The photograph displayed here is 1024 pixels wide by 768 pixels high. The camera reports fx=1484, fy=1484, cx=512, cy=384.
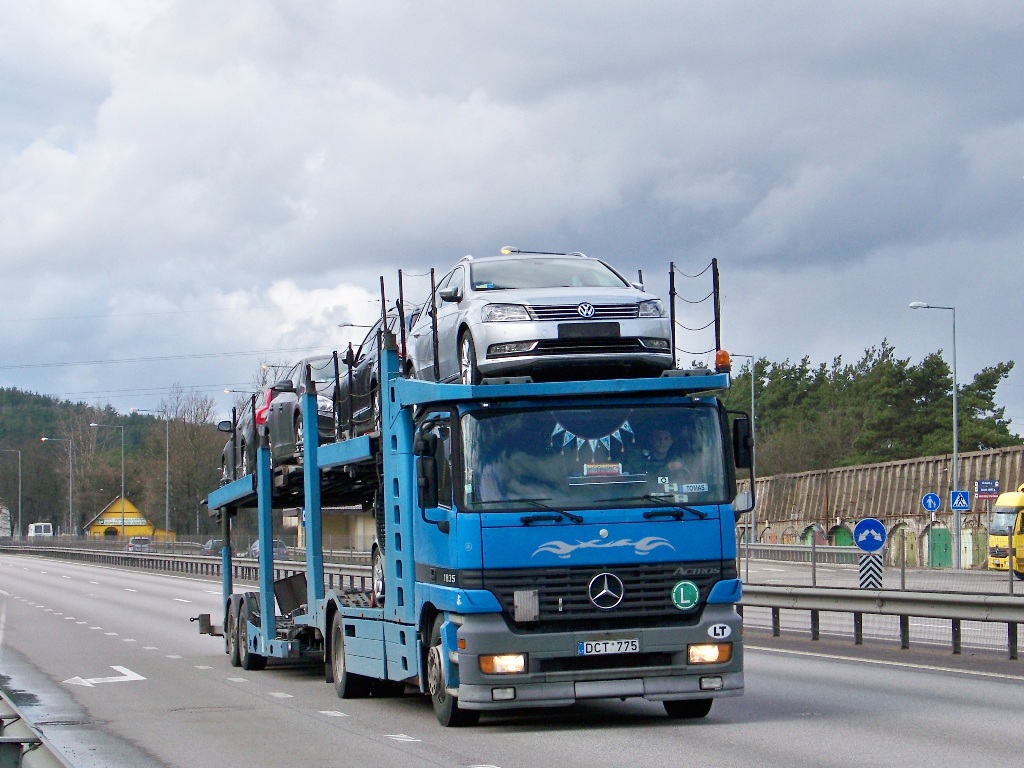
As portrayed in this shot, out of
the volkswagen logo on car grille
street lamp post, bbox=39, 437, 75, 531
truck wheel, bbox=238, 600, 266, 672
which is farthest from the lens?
street lamp post, bbox=39, 437, 75, 531

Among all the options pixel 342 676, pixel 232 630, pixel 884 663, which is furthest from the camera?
pixel 232 630

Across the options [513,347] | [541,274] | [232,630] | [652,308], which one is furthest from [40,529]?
[652,308]

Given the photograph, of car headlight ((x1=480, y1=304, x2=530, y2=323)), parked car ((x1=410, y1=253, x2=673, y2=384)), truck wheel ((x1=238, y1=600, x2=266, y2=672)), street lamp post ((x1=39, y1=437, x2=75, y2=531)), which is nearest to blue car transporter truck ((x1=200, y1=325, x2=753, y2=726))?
parked car ((x1=410, y1=253, x2=673, y2=384))

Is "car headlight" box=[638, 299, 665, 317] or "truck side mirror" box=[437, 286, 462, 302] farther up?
"truck side mirror" box=[437, 286, 462, 302]

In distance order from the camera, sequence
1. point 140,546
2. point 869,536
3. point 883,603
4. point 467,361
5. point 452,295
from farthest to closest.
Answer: point 140,546 → point 869,536 → point 883,603 → point 452,295 → point 467,361

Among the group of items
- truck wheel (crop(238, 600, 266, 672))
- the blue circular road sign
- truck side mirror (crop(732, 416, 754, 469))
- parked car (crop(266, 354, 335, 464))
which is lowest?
truck wheel (crop(238, 600, 266, 672))

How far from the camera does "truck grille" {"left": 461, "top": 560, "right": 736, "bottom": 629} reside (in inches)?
405

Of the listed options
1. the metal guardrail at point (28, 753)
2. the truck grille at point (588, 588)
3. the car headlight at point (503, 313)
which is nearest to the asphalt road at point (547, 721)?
the truck grille at point (588, 588)

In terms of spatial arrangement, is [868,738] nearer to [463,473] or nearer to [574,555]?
[574,555]

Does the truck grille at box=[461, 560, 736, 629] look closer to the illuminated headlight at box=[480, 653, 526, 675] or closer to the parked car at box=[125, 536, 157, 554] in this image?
the illuminated headlight at box=[480, 653, 526, 675]

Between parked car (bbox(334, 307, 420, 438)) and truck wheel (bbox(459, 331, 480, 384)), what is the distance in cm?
92

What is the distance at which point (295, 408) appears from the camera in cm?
1587

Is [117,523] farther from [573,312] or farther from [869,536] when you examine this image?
[573,312]

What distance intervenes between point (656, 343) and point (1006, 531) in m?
35.7
